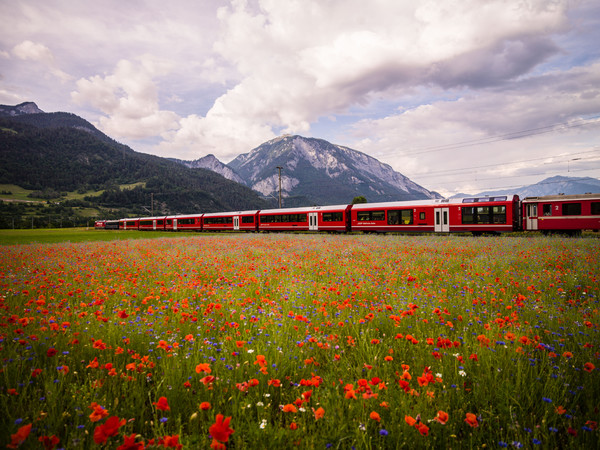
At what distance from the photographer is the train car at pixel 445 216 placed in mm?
23500

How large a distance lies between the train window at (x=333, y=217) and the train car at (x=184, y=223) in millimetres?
26220

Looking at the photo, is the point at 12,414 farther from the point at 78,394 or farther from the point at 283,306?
the point at 283,306

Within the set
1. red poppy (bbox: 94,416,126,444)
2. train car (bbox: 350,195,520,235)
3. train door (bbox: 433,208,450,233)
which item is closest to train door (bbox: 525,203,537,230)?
train car (bbox: 350,195,520,235)

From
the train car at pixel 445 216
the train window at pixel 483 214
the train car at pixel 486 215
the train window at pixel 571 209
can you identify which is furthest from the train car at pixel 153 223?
the train window at pixel 571 209

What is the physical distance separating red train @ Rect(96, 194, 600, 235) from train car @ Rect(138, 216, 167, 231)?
34.0 meters

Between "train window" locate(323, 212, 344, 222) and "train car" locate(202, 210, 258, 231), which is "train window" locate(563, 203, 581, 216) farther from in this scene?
"train car" locate(202, 210, 258, 231)

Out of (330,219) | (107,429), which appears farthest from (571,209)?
(107,429)

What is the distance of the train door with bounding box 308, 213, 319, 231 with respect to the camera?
1349 inches

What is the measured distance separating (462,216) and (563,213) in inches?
301

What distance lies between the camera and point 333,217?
32906mm

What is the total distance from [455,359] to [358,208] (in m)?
28.9

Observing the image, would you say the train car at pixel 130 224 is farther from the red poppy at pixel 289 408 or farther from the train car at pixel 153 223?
the red poppy at pixel 289 408

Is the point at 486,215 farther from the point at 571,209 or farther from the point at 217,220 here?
the point at 217,220

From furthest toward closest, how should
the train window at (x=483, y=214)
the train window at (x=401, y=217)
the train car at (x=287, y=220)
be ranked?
the train car at (x=287, y=220) < the train window at (x=401, y=217) < the train window at (x=483, y=214)
